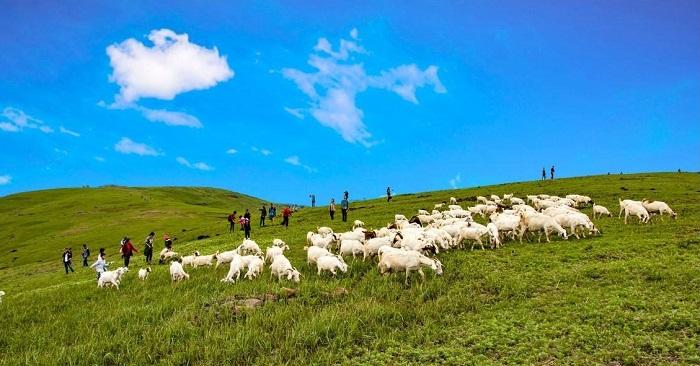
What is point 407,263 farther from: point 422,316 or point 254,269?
point 254,269

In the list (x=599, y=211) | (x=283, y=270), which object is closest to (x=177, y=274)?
(x=283, y=270)

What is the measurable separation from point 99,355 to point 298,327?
5.86m

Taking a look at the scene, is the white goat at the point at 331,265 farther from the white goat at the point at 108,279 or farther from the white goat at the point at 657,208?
the white goat at the point at 657,208

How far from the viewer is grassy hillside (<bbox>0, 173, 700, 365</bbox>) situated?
509 inches

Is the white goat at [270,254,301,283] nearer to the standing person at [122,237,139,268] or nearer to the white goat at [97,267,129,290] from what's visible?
the white goat at [97,267,129,290]

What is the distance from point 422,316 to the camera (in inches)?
608

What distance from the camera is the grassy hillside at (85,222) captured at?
69.7 m

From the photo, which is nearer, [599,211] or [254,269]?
[254,269]

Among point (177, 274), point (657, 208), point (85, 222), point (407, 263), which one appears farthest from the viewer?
point (85, 222)

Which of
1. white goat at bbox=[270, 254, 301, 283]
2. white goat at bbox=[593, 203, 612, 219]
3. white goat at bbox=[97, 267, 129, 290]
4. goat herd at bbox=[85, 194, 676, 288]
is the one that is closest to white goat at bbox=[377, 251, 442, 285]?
goat herd at bbox=[85, 194, 676, 288]

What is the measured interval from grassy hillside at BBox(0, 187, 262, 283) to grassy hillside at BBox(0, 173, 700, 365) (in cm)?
4061

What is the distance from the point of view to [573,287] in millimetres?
16688

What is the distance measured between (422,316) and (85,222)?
97838 millimetres

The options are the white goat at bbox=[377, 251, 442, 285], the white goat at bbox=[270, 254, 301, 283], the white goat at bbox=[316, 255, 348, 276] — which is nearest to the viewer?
the white goat at bbox=[377, 251, 442, 285]
